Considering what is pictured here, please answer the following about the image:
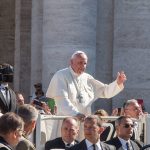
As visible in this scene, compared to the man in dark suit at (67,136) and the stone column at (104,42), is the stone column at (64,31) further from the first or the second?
the man in dark suit at (67,136)

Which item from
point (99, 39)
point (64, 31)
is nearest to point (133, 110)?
point (64, 31)

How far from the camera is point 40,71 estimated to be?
17.4 metres

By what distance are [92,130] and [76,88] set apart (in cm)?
245

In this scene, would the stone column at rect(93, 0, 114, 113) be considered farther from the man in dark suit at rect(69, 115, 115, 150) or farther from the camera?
the man in dark suit at rect(69, 115, 115, 150)

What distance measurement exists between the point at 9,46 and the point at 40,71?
6.21m

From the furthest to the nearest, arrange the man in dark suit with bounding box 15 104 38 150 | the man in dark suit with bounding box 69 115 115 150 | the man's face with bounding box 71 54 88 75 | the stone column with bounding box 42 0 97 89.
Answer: the stone column with bounding box 42 0 97 89 < the man's face with bounding box 71 54 88 75 < the man in dark suit with bounding box 69 115 115 150 < the man in dark suit with bounding box 15 104 38 150

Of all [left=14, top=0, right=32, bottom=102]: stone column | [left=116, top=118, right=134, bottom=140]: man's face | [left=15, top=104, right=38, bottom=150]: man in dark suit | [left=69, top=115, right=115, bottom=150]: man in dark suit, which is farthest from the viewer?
[left=14, top=0, right=32, bottom=102]: stone column

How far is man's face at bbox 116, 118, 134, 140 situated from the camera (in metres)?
9.16

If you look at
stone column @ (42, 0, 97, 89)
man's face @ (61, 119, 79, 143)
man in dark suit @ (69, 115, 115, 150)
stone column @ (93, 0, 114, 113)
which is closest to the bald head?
man's face @ (61, 119, 79, 143)

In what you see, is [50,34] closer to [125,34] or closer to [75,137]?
[125,34]

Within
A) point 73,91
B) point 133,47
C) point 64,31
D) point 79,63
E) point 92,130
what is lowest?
point 92,130

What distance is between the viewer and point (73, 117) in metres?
9.42

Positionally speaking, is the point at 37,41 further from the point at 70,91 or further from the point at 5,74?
the point at 5,74

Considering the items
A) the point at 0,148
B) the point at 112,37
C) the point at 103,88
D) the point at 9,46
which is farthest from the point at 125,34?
the point at 0,148
